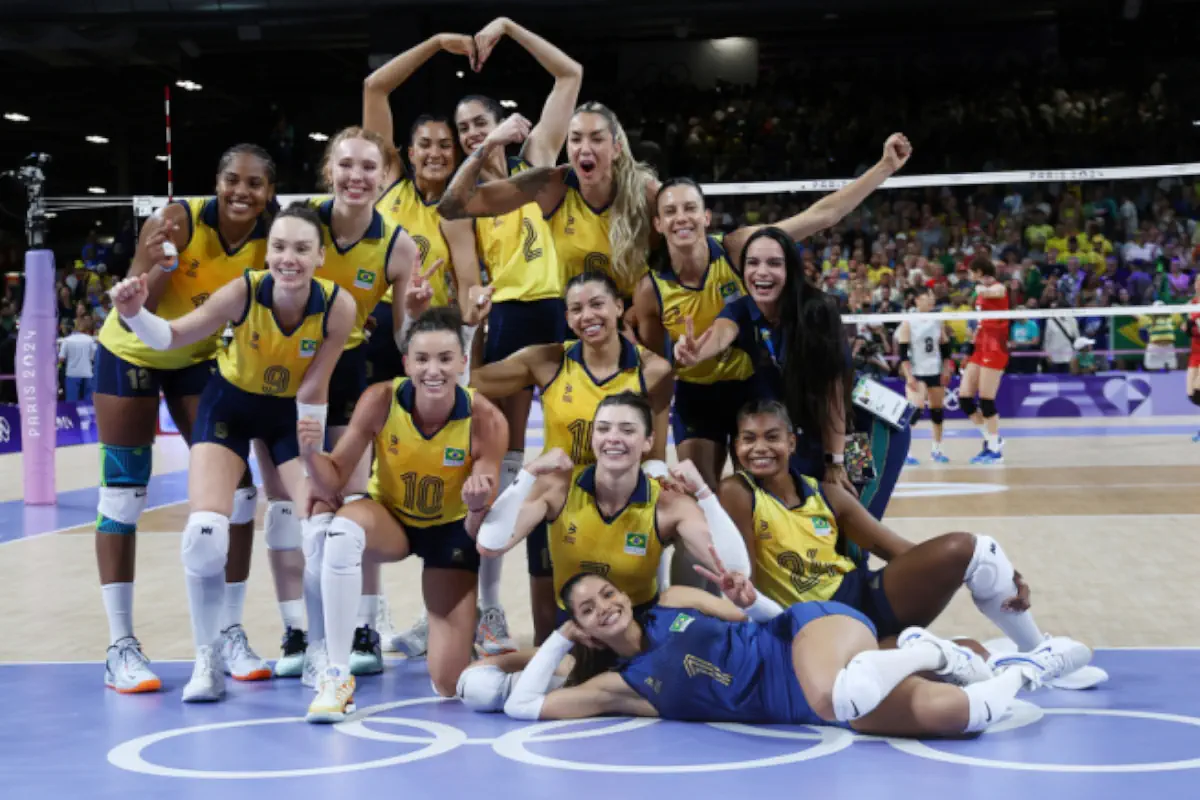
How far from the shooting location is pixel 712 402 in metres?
5.14

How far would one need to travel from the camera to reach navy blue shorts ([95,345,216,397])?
488 cm

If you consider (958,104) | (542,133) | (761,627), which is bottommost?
(761,627)

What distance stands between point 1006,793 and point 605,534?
5.13 ft

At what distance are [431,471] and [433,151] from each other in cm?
152

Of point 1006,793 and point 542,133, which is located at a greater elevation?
point 542,133

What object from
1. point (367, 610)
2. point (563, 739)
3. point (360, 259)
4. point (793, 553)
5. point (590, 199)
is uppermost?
point (590, 199)

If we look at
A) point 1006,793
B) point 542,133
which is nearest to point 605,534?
A: point 1006,793

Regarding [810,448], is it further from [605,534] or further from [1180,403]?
[1180,403]

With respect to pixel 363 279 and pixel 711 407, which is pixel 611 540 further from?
pixel 363 279

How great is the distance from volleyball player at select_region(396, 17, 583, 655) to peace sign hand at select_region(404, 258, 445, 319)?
0.30 metres

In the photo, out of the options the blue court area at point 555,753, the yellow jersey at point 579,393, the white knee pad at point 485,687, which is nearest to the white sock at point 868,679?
the blue court area at point 555,753

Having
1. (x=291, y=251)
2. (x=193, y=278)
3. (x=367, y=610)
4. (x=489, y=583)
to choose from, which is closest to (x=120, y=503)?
(x=193, y=278)

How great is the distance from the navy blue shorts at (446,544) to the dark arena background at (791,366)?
0.45 meters

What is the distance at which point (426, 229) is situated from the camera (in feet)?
18.4
